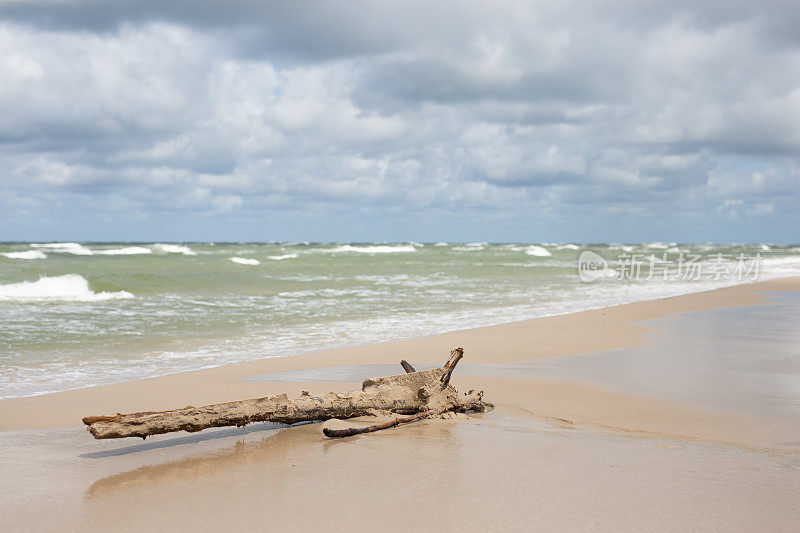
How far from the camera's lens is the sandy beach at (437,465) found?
116 inches

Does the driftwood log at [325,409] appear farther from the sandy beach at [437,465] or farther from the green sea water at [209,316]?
the green sea water at [209,316]

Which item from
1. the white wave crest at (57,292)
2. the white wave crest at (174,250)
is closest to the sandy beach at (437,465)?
the white wave crest at (57,292)

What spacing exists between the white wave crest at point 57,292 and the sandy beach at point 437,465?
10.9 metres

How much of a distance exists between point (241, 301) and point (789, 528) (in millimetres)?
13487

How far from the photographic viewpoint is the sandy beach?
9.67 ft

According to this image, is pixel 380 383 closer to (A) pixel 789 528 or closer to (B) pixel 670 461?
(B) pixel 670 461

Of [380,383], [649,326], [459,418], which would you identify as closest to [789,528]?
[459,418]

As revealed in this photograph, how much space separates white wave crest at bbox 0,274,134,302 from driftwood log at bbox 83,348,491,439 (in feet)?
41.6

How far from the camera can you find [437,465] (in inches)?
143

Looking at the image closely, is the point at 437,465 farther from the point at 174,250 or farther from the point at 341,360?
the point at 174,250

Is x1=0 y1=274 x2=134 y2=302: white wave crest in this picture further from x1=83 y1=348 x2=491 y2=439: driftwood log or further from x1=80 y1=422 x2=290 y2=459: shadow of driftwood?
x1=83 y1=348 x2=491 y2=439: driftwood log

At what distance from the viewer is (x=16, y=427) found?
14.9 feet

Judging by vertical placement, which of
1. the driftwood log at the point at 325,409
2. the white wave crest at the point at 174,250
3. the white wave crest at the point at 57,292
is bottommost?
the white wave crest at the point at 57,292

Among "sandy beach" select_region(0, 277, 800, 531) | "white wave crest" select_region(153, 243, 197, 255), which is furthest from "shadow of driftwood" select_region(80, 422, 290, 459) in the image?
"white wave crest" select_region(153, 243, 197, 255)
